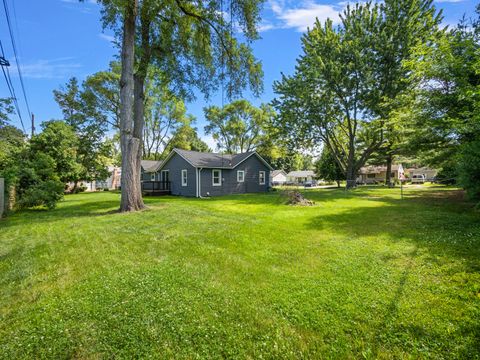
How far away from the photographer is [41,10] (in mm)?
9664

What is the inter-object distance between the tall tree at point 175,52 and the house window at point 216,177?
717 cm

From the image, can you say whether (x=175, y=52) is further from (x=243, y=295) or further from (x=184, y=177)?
(x=243, y=295)

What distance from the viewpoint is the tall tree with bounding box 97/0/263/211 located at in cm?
950

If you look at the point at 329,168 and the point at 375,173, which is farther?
the point at 375,173

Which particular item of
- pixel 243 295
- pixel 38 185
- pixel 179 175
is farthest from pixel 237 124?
pixel 243 295

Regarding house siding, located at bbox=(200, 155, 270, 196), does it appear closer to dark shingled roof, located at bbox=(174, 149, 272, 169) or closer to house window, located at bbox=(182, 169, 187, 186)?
dark shingled roof, located at bbox=(174, 149, 272, 169)

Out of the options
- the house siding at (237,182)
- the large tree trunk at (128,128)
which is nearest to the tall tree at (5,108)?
the large tree trunk at (128,128)

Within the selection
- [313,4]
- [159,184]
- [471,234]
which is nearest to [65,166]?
[159,184]

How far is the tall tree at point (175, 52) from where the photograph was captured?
31.2 ft

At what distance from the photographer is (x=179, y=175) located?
1947 cm

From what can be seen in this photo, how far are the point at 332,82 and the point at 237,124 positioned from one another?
60.9 ft

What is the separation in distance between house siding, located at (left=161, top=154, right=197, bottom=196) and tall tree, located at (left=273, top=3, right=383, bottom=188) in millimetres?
10496

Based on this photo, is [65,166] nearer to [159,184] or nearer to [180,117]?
[159,184]

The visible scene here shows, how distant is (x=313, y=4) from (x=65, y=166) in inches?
814
